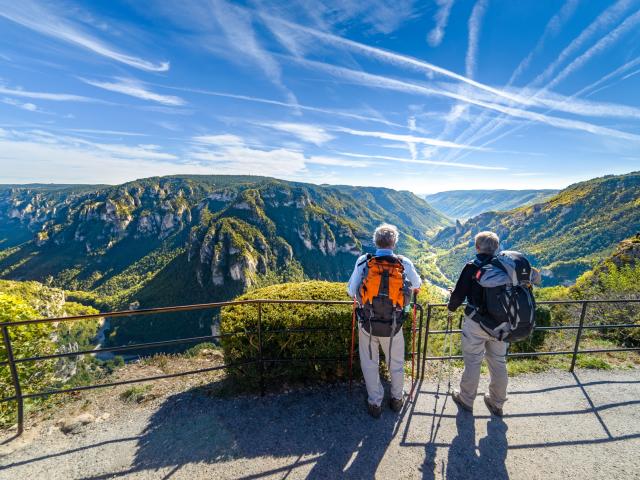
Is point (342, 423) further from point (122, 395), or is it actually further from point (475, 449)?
point (122, 395)

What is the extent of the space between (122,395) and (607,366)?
8619mm

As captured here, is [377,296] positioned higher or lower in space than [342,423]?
higher

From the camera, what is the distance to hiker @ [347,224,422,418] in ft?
11.3

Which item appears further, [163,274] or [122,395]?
[163,274]

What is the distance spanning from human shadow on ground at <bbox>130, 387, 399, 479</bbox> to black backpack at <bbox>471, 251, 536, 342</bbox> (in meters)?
1.84

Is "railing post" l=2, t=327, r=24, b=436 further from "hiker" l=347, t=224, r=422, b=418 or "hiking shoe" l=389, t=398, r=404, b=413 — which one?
"hiking shoe" l=389, t=398, r=404, b=413

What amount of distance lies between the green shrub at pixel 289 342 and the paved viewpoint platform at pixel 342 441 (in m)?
0.31

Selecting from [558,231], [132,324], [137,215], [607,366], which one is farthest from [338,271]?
[607,366]

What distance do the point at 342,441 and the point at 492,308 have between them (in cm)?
238

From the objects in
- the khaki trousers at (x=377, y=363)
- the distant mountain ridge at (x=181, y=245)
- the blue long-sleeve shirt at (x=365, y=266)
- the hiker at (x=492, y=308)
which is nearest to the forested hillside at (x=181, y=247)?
the distant mountain ridge at (x=181, y=245)

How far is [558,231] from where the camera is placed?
5664 inches

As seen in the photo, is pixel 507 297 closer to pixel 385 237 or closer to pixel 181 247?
pixel 385 237

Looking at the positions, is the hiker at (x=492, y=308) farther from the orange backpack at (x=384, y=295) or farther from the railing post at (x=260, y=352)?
the railing post at (x=260, y=352)

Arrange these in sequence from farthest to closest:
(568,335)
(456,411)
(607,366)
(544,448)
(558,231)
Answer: (558,231)
(568,335)
(607,366)
(456,411)
(544,448)
